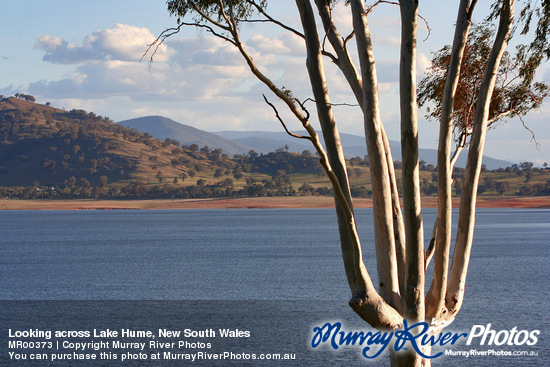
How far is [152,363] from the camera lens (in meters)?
13.6

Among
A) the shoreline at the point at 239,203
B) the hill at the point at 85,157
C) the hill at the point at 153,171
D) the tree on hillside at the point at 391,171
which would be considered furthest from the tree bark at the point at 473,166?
the hill at the point at 85,157

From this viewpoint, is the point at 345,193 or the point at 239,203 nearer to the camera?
the point at 345,193

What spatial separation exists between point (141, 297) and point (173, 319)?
501 cm

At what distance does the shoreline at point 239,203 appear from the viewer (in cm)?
12606

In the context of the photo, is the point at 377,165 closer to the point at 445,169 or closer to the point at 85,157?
the point at 445,169

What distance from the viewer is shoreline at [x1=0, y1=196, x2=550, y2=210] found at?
414 feet

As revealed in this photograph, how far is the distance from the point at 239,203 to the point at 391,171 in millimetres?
133721

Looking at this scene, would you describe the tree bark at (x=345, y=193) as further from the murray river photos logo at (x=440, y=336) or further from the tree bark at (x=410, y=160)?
the murray river photos logo at (x=440, y=336)

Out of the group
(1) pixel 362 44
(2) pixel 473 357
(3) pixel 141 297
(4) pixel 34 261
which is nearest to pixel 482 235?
(4) pixel 34 261

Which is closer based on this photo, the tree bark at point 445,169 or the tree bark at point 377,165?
the tree bark at point 377,165

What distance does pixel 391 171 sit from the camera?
8.27 m

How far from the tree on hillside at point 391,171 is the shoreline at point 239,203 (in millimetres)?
111974

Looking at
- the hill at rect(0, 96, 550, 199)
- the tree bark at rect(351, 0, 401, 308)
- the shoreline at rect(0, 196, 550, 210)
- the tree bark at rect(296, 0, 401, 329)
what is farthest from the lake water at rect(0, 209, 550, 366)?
the hill at rect(0, 96, 550, 199)

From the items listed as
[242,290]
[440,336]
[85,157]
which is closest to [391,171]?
[440,336]
